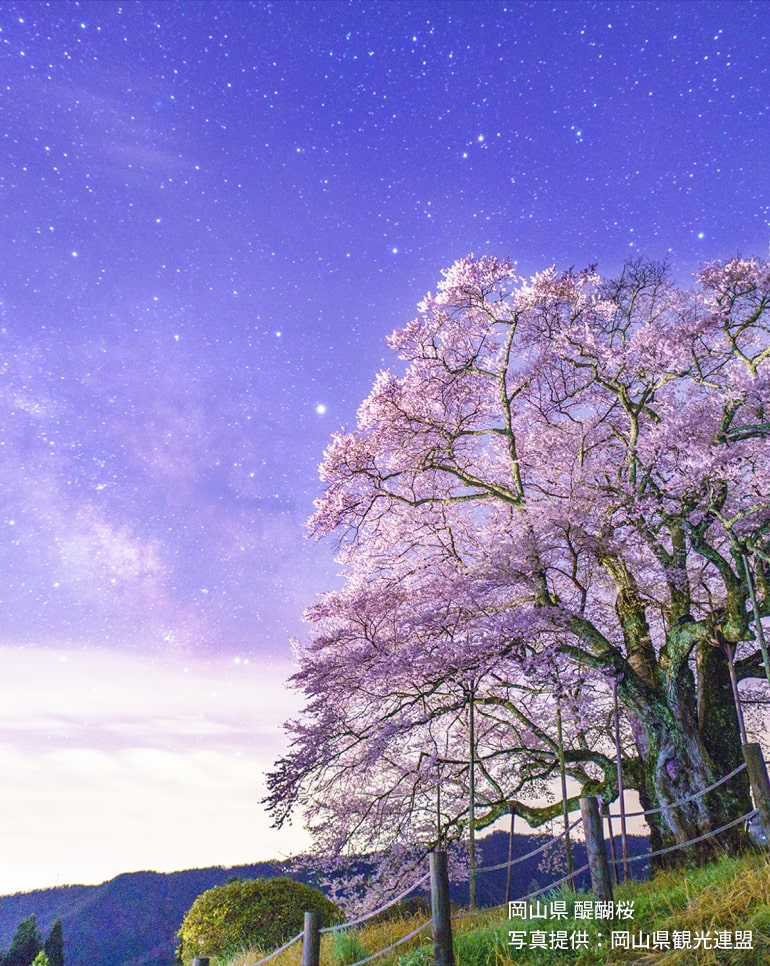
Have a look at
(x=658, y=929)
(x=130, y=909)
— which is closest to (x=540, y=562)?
(x=658, y=929)

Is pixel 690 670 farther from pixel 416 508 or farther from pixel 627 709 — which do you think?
pixel 416 508

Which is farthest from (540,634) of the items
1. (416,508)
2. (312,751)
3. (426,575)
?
(312,751)

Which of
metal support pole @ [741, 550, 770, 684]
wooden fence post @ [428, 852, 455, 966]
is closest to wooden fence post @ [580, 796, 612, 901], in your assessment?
wooden fence post @ [428, 852, 455, 966]

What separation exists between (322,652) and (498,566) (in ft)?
14.0

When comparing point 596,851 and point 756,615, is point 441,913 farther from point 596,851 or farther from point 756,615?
point 756,615

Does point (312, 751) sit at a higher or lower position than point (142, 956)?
higher

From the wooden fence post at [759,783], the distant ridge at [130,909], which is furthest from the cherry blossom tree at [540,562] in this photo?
the distant ridge at [130,909]

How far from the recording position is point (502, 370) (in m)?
14.7

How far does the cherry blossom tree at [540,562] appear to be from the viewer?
12.7 metres

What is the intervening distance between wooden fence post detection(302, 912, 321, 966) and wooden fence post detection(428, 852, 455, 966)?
1624 mm

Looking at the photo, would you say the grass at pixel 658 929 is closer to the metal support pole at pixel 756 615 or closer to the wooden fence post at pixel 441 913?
the wooden fence post at pixel 441 913

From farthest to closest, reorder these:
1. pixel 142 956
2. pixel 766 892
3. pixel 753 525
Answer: pixel 142 956, pixel 753 525, pixel 766 892

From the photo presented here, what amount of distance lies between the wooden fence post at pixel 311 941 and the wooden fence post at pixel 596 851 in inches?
126

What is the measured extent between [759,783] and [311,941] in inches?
218
